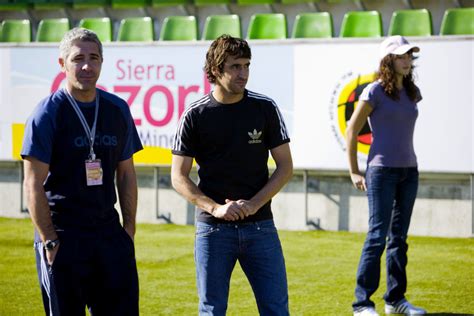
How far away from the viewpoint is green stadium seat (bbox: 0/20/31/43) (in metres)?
13.4

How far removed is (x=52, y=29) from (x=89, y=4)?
855 millimetres

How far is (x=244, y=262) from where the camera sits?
455 cm

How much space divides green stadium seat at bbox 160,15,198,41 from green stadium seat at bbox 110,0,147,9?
1031 mm

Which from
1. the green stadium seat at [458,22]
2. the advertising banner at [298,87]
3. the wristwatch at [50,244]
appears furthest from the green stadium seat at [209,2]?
the wristwatch at [50,244]

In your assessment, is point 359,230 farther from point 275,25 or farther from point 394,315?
point 394,315

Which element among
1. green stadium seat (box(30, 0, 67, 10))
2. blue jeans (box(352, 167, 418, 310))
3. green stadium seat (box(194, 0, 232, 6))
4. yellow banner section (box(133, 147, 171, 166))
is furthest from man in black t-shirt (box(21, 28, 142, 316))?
green stadium seat (box(30, 0, 67, 10))

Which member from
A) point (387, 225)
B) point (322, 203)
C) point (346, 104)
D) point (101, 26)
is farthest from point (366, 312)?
point (101, 26)

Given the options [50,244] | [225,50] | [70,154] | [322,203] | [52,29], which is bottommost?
[322,203]

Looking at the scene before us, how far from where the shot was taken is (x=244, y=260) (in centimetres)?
454

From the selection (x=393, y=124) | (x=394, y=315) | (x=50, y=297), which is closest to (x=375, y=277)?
(x=394, y=315)

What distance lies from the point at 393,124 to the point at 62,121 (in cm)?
282

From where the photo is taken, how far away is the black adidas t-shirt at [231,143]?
4.45m

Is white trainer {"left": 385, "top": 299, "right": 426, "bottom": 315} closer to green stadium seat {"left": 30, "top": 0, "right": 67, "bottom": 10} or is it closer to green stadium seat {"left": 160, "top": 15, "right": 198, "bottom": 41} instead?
green stadium seat {"left": 160, "top": 15, "right": 198, "bottom": 41}

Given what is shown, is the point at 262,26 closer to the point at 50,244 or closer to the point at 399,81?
the point at 399,81
